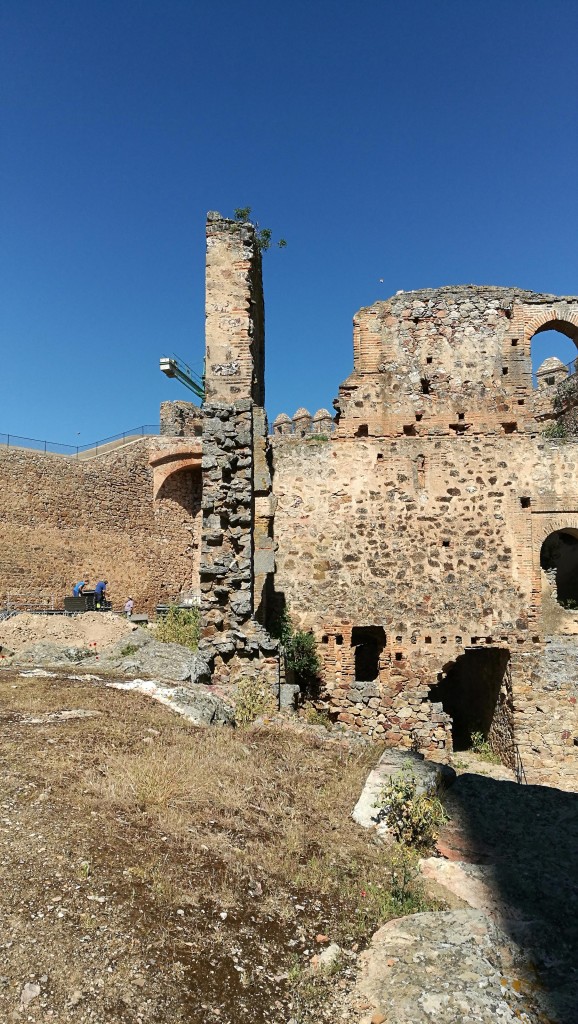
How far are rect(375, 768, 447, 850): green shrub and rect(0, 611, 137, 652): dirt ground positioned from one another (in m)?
10.5

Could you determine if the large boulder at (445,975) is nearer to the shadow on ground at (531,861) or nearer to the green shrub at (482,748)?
the shadow on ground at (531,861)

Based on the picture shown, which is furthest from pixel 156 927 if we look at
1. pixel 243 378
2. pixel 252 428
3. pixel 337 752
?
pixel 243 378

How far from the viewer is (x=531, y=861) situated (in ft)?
12.8

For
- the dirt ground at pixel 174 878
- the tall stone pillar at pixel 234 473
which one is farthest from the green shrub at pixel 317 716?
the dirt ground at pixel 174 878

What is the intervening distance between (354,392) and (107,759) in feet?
29.7

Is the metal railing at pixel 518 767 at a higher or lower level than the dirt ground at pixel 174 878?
lower

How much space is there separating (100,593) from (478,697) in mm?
13189

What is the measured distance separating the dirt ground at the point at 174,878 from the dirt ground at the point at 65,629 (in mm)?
9619

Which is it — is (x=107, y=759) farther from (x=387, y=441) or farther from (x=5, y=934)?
(x=387, y=441)

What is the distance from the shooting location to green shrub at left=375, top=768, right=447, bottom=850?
422 centimetres

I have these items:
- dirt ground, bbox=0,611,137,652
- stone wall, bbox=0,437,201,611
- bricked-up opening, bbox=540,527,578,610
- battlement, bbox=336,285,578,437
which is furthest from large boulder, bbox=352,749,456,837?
stone wall, bbox=0,437,201,611

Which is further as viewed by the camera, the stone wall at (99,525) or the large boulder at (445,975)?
the stone wall at (99,525)

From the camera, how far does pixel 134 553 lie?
76.0ft

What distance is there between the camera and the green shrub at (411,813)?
13.9 ft
